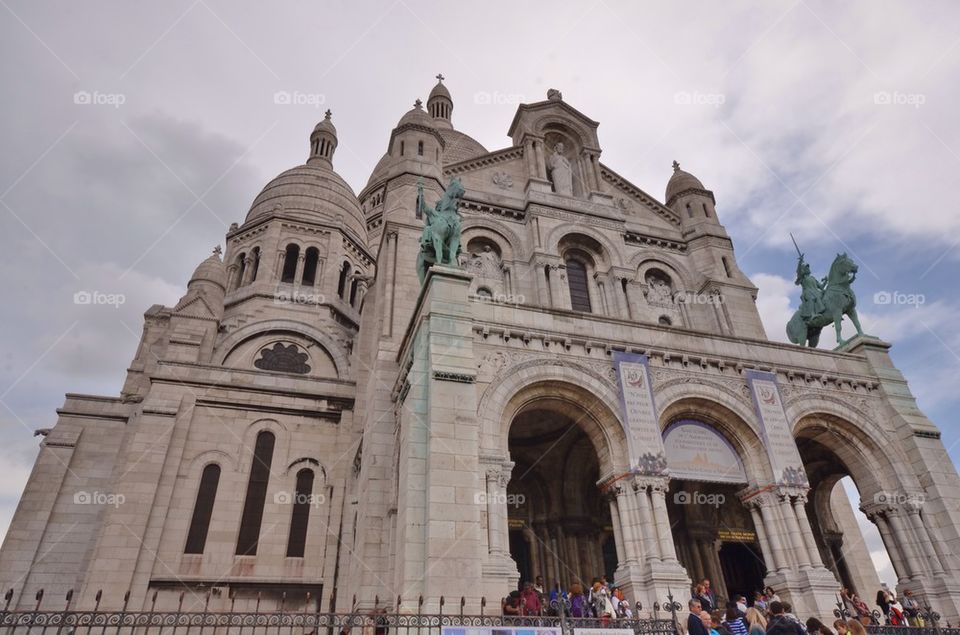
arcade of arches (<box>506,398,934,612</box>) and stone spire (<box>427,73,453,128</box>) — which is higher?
stone spire (<box>427,73,453,128</box>)

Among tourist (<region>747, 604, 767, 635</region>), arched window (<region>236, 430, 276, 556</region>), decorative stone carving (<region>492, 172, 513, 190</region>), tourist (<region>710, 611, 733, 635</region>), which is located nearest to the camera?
tourist (<region>747, 604, 767, 635</region>)

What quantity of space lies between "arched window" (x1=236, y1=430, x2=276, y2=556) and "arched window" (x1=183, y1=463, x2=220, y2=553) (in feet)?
3.45

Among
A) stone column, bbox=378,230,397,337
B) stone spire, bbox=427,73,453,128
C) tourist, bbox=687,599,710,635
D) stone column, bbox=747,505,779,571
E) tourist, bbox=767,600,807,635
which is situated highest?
stone spire, bbox=427,73,453,128

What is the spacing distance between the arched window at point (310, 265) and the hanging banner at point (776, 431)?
2095 centimetres

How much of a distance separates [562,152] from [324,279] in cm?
1320

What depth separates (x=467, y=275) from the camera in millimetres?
15312

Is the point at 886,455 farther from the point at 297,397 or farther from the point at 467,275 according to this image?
the point at 297,397

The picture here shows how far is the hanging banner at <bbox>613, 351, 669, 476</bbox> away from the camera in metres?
14.1

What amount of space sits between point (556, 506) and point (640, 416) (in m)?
5.57

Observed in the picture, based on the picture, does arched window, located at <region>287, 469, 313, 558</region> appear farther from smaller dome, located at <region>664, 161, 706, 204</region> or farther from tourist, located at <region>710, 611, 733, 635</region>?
smaller dome, located at <region>664, 161, 706, 204</region>

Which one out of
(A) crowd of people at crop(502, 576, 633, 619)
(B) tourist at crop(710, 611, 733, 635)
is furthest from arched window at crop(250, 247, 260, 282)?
(B) tourist at crop(710, 611, 733, 635)

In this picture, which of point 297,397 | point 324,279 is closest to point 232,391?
point 297,397

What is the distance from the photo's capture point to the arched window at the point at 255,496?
19.4 m

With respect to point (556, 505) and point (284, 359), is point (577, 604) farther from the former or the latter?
point (284, 359)
